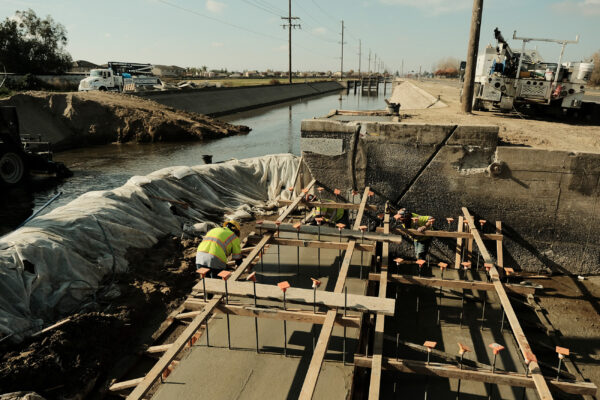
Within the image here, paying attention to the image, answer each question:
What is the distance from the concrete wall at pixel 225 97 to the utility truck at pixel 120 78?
3.69m

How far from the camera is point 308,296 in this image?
5078 mm

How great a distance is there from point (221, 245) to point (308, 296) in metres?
2.40

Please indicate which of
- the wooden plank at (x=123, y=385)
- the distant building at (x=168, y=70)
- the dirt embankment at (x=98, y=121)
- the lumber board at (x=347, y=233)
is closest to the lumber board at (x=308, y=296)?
the wooden plank at (x=123, y=385)

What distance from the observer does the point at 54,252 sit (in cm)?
738

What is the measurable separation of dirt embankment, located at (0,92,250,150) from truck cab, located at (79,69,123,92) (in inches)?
235

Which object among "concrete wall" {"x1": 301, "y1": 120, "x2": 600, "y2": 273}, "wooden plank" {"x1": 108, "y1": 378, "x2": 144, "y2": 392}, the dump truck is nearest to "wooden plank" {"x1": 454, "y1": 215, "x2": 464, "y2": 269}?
"concrete wall" {"x1": 301, "y1": 120, "x2": 600, "y2": 273}

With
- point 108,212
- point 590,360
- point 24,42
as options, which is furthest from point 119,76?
point 590,360

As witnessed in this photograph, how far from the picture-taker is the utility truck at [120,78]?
37438mm

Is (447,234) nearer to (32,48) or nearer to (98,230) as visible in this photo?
(98,230)

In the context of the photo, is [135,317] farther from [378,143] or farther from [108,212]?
[378,143]

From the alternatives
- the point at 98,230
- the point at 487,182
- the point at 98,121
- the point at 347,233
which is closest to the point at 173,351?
the point at 347,233

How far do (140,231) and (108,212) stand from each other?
886 mm

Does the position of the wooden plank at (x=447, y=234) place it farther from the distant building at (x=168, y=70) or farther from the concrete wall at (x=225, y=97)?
the distant building at (x=168, y=70)

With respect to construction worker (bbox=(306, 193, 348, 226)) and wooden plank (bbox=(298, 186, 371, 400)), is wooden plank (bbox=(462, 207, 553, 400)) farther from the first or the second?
construction worker (bbox=(306, 193, 348, 226))
